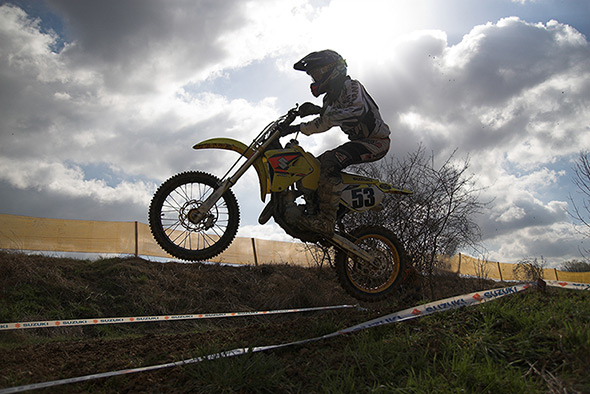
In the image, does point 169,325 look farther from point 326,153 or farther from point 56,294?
point 326,153

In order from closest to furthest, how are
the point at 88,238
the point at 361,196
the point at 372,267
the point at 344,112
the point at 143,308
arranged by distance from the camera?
the point at 344,112, the point at 361,196, the point at 372,267, the point at 143,308, the point at 88,238

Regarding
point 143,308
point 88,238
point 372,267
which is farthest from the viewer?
point 88,238

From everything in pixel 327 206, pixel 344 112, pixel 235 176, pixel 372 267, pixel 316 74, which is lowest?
pixel 372 267

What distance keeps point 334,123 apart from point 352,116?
223 mm

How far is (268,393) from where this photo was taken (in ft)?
8.90

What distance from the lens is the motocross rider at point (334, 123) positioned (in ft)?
15.7

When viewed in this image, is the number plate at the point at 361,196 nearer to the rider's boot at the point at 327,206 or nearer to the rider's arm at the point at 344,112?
the rider's boot at the point at 327,206

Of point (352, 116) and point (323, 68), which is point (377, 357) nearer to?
point (352, 116)

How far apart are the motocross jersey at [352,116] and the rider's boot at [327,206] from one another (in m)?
0.64

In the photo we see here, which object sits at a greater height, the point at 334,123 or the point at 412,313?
the point at 334,123

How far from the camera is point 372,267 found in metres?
5.30

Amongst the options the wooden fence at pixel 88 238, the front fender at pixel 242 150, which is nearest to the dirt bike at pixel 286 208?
the front fender at pixel 242 150

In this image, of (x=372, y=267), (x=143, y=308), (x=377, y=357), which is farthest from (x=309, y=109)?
(x=143, y=308)

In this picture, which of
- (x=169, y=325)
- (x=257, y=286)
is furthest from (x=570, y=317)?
(x=257, y=286)
